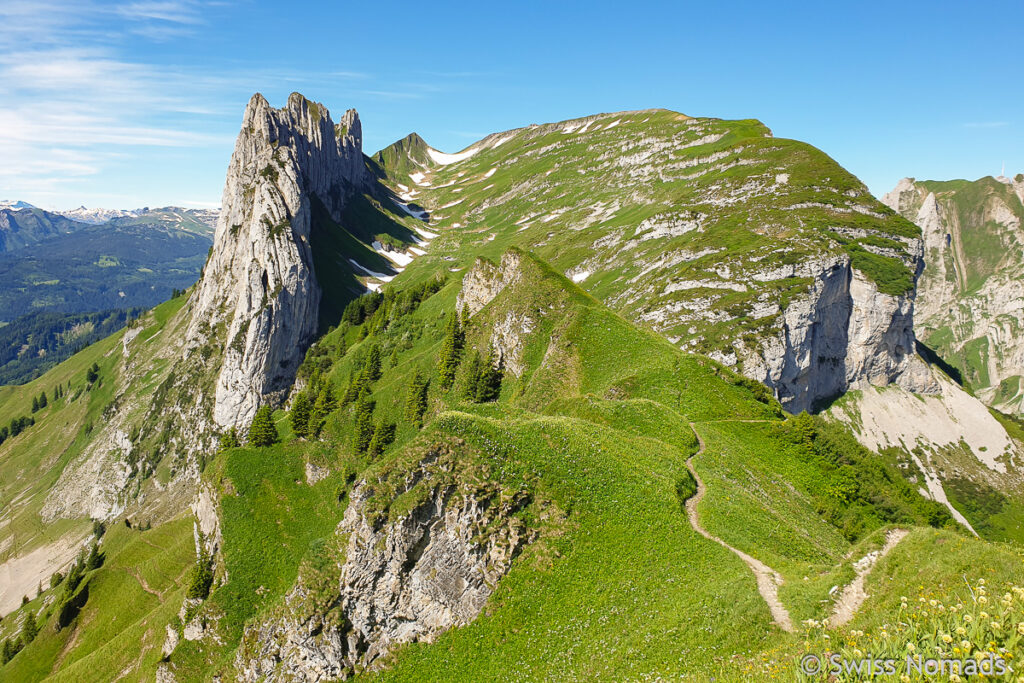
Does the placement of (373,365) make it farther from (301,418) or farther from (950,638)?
(950,638)

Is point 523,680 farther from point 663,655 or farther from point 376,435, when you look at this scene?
point 376,435

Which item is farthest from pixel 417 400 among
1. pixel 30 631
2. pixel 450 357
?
pixel 30 631

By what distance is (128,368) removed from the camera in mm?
178750

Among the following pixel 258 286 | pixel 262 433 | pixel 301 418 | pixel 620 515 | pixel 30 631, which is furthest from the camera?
pixel 258 286

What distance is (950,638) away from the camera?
32.5 feet

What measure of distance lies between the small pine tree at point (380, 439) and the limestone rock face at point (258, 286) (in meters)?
88.5

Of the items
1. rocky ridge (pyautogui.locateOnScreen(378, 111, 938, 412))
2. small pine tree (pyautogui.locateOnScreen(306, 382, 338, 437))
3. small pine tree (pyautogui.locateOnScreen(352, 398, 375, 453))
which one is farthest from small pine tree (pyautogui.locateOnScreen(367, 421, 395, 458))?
rocky ridge (pyautogui.locateOnScreen(378, 111, 938, 412))

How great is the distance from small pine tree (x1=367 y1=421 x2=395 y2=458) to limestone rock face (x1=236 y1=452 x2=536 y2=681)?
103 ft

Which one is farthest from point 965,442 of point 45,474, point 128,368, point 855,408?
point 45,474

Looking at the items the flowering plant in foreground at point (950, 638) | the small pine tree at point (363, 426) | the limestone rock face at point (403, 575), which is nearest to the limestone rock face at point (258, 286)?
the small pine tree at point (363, 426)

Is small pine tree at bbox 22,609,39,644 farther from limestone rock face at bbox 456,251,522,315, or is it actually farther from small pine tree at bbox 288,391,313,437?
limestone rock face at bbox 456,251,522,315

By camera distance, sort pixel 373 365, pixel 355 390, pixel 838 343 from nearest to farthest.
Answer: pixel 355 390 → pixel 373 365 → pixel 838 343

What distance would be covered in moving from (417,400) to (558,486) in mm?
Result: 40647

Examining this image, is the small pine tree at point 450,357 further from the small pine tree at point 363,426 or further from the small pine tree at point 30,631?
the small pine tree at point 30,631
